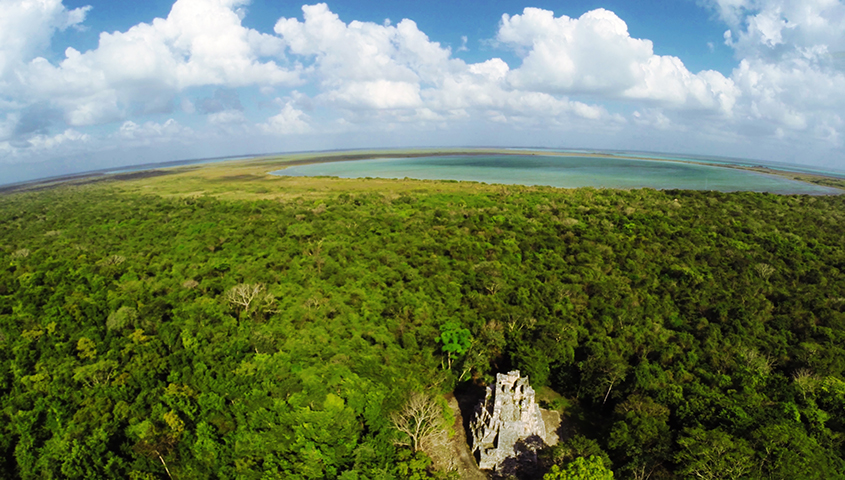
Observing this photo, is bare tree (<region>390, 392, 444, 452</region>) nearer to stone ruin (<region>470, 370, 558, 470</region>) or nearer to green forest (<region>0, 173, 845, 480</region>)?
green forest (<region>0, 173, 845, 480</region>)

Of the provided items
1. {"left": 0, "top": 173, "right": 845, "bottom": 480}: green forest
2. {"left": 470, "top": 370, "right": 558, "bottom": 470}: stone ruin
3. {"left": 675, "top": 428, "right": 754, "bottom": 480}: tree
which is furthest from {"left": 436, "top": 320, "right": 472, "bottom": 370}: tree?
{"left": 675, "top": 428, "right": 754, "bottom": 480}: tree

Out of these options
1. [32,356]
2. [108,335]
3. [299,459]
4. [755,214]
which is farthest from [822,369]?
[32,356]

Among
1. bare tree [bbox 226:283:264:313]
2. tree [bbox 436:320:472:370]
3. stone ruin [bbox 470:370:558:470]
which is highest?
bare tree [bbox 226:283:264:313]

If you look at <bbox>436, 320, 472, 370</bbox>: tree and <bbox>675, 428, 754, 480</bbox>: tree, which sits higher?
<bbox>436, 320, 472, 370</bbox>: tree

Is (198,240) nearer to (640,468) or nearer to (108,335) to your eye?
(108,335)

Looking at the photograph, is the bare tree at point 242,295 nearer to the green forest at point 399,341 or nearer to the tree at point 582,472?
the green forest at point 399,341

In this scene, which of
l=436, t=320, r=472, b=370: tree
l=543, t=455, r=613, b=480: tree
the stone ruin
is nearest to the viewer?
l=543, t=455, r=613, b=480: tree
